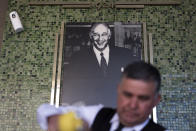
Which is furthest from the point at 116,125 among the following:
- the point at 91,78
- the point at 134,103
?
the point at 91,78

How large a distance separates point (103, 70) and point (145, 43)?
1.40 feet

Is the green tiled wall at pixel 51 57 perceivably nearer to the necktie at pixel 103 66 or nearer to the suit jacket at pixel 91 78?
the suit jacket at pixel 91 78

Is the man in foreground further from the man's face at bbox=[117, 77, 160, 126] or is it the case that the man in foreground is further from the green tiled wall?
the green tiled wall

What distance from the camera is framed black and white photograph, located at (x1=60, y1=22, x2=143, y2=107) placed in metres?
1.85

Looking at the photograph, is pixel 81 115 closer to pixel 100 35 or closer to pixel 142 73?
pixel 142 73

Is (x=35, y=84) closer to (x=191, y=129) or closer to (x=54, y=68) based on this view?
(x=54, y=68)

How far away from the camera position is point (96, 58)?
6.36ft

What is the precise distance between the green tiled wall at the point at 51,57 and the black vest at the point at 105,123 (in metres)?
0.93

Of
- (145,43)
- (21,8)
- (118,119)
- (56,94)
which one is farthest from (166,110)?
(21,8)

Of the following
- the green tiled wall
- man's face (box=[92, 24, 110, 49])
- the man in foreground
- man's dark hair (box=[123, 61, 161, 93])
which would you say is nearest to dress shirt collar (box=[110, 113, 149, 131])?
the man in foreground

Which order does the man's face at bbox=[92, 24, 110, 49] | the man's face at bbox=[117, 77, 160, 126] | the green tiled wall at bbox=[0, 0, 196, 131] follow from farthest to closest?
the man's face at bbox=[92, 24, 110, 49]
the green tiled wall at bbox=[0, 0, 196, 131]
the man's face at bbox=[117, 77, 160, 126]

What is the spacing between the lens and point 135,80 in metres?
0.83

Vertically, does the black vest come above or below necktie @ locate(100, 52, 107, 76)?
below

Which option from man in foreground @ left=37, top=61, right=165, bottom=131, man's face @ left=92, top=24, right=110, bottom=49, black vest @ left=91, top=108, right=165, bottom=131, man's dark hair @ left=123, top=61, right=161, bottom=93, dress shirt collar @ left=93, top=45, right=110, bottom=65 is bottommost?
black vest @ left=91, top=108, right=165, bottom=131
